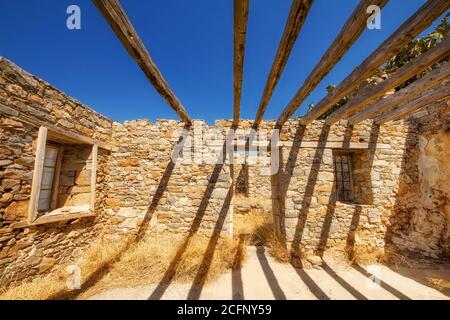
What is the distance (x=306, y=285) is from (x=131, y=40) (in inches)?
168

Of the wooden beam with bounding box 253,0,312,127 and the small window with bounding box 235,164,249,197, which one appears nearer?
the wooden beam with bounding box 253,0,312,127

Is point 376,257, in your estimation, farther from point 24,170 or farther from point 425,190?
point 24,170

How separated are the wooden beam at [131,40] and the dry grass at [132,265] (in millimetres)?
3086

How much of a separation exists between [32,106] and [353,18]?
175 inches

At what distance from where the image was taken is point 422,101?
11.5 ft

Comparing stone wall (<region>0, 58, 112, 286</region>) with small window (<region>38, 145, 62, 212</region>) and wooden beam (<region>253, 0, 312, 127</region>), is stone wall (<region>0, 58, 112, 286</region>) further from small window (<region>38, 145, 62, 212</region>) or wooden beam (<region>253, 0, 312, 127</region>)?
wooden beam (<region>253, 0, 312, 127</region>)

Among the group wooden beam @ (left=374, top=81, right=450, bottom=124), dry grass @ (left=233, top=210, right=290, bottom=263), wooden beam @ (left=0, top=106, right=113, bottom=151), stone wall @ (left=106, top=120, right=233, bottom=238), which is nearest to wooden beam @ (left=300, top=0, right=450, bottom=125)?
wooden beam @ (left=374, top=81, right=450, bottom=124)

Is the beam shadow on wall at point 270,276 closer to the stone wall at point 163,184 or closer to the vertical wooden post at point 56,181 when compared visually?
the stone wall at point 163,184

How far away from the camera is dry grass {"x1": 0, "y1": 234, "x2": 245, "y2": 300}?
9.36 feet

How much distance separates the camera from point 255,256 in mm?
4207

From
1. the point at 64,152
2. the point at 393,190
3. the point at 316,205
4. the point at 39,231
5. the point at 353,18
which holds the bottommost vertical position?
the point at 39,231

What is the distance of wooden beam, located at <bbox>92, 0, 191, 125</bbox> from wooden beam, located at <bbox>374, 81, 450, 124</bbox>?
14.6ft

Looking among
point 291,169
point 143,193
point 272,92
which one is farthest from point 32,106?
point 291,169

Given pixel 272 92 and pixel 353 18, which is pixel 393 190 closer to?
pixel 272 92
